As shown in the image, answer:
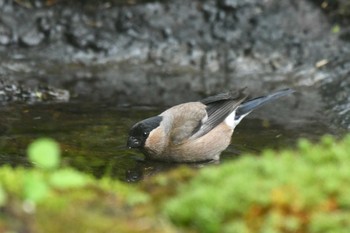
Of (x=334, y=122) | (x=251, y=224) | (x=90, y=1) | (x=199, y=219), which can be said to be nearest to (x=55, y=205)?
(x=199, y=219)

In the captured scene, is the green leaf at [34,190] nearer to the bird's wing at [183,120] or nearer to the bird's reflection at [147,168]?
the bird's reflection at [147,168]

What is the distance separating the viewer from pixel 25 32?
456 inches

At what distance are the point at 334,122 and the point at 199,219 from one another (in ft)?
19.4

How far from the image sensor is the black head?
7.93 m

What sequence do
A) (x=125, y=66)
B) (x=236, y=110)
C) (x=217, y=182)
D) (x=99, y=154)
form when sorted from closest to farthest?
(x=217, y=182) → (x=99, y=154) → (x=236, y=110) → (x=125, y=66)

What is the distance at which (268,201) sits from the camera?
11.2 ft

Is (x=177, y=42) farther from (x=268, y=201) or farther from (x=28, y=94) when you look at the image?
(x=268, y=201)

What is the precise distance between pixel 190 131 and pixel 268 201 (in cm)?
504

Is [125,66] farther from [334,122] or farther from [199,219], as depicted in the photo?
[199,219]

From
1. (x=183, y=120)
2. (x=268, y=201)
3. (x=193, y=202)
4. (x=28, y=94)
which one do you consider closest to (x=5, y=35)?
(x=28, y=94)

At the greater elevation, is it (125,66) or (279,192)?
(279,192)

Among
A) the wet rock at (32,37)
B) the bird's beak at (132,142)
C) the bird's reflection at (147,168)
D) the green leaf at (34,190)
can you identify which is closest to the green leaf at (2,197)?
the green leaf at (34,190)

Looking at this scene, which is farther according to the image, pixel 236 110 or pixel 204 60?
pixel 204 60

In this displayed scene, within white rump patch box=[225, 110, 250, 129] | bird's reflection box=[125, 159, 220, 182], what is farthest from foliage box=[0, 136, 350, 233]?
white rump patch box=[225, 110, 250, 129]
